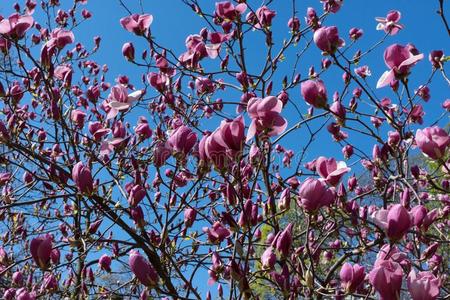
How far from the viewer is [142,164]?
255 centimetres

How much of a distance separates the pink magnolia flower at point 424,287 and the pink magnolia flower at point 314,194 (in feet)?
1.11

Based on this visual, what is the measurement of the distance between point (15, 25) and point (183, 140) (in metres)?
0.94

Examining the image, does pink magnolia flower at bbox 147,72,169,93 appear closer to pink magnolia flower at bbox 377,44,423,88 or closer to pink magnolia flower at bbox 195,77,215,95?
pink magnolia flower at bbox 195,77,215,95

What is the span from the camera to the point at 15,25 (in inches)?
69.6

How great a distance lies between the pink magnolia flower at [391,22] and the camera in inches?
87.7

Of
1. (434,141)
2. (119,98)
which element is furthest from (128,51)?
(434,141)

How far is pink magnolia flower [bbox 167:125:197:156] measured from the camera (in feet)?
4.12

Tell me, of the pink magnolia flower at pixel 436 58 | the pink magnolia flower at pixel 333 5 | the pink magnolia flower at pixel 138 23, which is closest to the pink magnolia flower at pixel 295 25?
the pink magnolia flower at pixel 333 5

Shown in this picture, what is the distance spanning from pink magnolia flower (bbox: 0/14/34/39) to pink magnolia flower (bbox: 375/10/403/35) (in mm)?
1527

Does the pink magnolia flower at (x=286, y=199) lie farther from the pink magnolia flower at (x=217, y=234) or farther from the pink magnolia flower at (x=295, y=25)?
the pink magnolia flower at (x=295, y=25)

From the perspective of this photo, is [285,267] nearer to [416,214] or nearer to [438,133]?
[416,214]

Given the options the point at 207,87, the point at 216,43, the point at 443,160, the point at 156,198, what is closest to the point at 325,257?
the point at 156,198

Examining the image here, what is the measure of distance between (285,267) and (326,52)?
0.73 m

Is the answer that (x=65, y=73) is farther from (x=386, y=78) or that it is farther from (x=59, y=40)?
(x=386, y=78)
